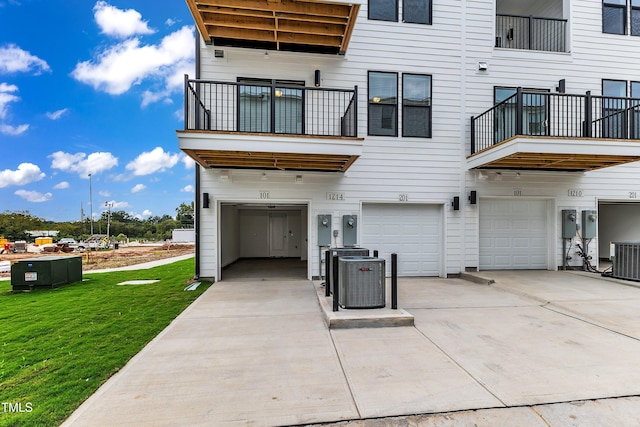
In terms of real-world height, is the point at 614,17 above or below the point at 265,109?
above

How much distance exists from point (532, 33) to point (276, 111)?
24.5 feet

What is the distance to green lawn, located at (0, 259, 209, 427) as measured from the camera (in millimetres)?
2547

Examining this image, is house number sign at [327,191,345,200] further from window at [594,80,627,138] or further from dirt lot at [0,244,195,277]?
dirt lot at [0,244,195,277]

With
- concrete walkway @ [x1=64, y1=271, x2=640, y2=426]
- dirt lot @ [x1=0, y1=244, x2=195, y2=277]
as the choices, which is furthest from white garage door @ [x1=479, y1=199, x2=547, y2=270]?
dirt lot @ [x1=0, y1=244, x2=195, y2=277]

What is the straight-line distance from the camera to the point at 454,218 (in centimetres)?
804

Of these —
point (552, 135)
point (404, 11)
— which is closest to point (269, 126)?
point (404, 11)

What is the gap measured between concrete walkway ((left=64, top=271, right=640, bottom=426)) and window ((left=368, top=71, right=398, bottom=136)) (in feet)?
15.1

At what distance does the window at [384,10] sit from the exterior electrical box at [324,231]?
5.30m

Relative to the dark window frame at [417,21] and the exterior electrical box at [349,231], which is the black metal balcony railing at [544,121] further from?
the exterior electrical box at [349,231]

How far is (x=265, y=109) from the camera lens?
24.0 feet

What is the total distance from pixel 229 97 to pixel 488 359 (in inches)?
283

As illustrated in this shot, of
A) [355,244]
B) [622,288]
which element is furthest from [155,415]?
[622,288]

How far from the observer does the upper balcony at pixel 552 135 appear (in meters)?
6.30

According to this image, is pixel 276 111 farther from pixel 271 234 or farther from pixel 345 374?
pixel 271 234
